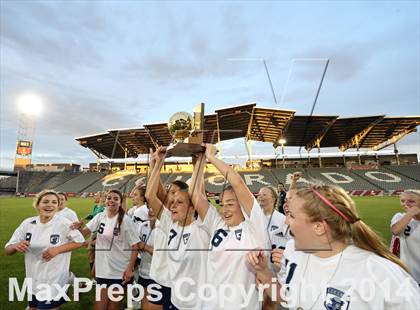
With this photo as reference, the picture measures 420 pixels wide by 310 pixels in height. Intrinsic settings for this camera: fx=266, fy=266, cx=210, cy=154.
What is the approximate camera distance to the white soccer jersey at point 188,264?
2.77 metres

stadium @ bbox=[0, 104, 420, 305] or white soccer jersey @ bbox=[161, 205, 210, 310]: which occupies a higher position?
stadium @ bbox=[0, 104, 420, 305]

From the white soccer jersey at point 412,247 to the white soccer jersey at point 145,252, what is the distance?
12.8 feet

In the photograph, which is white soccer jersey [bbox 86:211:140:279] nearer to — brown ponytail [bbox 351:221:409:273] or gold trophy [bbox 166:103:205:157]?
gold trophy [bbox 166:103:205:157]

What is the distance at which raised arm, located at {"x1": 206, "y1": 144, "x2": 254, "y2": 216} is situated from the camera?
2314 millimetres

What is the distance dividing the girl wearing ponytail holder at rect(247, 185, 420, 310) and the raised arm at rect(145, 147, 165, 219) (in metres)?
1.23

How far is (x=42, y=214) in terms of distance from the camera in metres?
3.70

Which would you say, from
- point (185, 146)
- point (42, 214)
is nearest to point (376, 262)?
point (185, 146)

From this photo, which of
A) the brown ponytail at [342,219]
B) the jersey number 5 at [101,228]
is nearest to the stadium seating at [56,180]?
the jersey number 5 at [101,228]

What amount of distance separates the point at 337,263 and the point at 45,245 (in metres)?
3.58

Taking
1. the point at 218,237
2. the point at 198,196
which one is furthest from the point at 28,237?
the point at 218,237

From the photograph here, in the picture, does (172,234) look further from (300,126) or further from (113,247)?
(300,126)

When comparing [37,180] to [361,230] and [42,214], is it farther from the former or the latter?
[361,230]

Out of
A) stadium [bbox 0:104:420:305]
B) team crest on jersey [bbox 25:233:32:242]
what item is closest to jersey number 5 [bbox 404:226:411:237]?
team crest on jersey [bbox 25:233:32:242]

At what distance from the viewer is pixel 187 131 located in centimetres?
221
